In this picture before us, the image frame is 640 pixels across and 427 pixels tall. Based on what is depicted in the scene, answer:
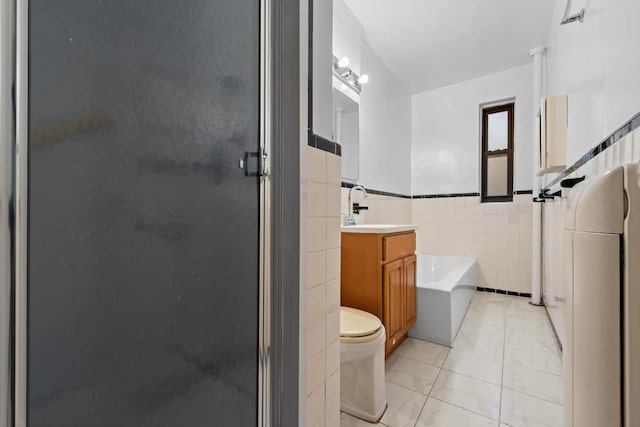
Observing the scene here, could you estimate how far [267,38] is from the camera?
772 mm

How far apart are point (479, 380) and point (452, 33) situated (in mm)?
2747

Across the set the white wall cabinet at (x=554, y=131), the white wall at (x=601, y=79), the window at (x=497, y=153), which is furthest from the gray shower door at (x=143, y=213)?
the window at (x=497, y=153)

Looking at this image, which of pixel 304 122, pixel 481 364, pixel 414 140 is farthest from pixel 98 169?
pixel 414 140

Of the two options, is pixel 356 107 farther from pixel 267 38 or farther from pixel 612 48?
pixel 267 38

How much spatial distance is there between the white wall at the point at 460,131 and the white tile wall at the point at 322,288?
289cm

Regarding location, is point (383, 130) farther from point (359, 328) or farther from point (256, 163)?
point (256, 163)

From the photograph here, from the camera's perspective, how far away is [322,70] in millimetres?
1021

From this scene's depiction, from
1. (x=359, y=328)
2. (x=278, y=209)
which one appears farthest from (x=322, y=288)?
(x=359, y=328)

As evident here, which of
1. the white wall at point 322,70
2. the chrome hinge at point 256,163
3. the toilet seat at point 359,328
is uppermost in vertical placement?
the white wall at point 322,70

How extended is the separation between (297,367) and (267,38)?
92cm

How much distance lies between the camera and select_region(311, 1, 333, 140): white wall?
983 millimetres

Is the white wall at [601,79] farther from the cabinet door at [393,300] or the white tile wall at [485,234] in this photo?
the white tile wall at [485,234]

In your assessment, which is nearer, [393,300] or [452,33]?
[393,300]

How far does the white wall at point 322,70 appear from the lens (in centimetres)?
98
